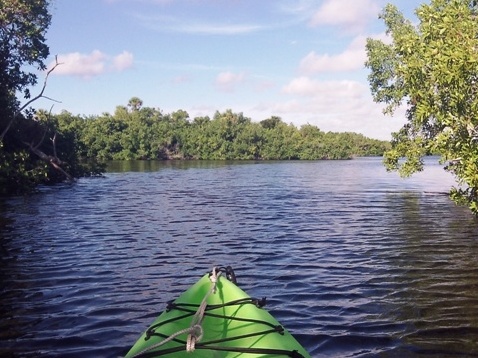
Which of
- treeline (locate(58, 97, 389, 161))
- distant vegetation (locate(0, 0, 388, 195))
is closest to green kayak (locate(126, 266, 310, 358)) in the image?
distant vegetation (locate(0, 0, 388, 195))

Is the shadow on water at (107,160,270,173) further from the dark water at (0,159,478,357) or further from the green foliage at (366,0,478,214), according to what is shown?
the green foliage at (366,0,478,214)

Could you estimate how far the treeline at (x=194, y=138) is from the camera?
356ft

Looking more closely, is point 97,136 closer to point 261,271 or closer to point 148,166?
point 148,166

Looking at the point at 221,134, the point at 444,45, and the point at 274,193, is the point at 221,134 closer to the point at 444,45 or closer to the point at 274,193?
the point at 274,193

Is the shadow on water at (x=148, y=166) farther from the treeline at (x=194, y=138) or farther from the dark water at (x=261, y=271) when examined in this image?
the dark water at (x=261, y=271)

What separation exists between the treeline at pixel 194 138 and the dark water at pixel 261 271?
82716 mm

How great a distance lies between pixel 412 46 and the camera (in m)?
15.5

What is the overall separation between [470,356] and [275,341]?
10.9 ft

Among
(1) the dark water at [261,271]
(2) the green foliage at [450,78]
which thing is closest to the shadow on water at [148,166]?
(1) the dark water at [261,271]

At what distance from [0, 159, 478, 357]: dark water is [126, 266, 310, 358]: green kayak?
165 cm

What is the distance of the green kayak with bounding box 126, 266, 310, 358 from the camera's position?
5168mm

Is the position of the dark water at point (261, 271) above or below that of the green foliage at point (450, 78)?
below

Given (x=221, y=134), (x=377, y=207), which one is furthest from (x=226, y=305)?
(x=221, y=134)

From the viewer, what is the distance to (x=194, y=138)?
394ft
